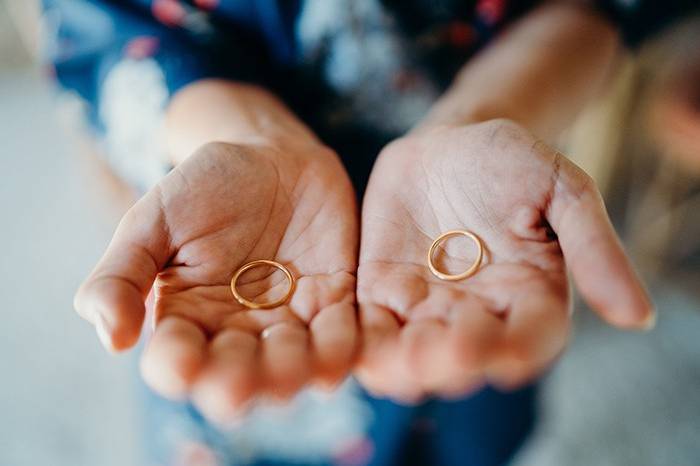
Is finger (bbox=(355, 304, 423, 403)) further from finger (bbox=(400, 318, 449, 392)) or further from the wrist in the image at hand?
the wrist

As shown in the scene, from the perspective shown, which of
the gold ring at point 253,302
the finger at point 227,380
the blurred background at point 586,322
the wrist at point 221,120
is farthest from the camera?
the blurred background at point 586,322

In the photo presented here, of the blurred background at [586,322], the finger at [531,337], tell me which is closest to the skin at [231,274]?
the finger at [531,337]

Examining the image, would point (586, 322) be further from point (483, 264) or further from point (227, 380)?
point (227, 380)

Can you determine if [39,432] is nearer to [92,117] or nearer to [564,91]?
[92,117]

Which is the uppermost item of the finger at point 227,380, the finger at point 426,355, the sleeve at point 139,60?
the sleeve at point 139,60

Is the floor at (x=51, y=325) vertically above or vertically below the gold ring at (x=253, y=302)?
below

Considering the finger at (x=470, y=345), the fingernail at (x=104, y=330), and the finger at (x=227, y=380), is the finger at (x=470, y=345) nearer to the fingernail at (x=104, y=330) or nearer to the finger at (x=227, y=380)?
the finger at (x=227, y=380)
